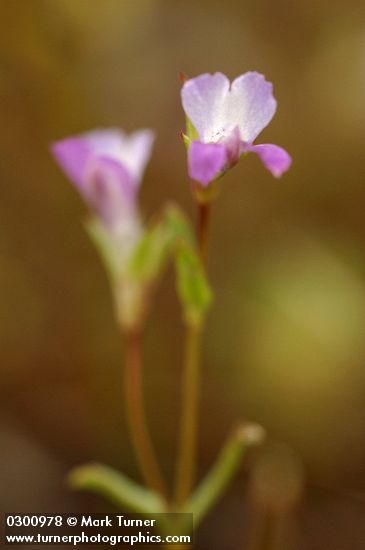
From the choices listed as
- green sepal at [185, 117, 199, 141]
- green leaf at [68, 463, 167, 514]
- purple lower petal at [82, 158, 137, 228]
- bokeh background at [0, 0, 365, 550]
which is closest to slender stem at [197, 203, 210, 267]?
green sepal at [185, 117, 199, 141]

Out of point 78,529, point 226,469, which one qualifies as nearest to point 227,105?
point 226,469

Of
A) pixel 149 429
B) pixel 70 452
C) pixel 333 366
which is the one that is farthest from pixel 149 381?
pixel 333 366

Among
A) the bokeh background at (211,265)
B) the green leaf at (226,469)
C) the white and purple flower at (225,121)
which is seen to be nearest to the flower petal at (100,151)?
the white and purple flower at (225,121)

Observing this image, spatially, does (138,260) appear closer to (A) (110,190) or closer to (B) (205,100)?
(A) (110,190)

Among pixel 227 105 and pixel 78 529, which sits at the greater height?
pixel 227 105

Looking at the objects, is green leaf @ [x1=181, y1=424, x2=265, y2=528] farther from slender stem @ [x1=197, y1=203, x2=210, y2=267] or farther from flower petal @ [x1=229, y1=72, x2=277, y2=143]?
flower petal @ [x1=229, y1=72, x2=277, y2=143]

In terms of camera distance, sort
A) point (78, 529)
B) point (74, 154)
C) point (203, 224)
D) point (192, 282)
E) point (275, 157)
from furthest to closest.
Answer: point (78, 529), point (74, 154), point (192, 282), point (203, 224), point (275, 157)

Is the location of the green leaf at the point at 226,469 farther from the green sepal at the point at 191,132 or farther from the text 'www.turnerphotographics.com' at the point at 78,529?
the green sepal at the point at 191,132
